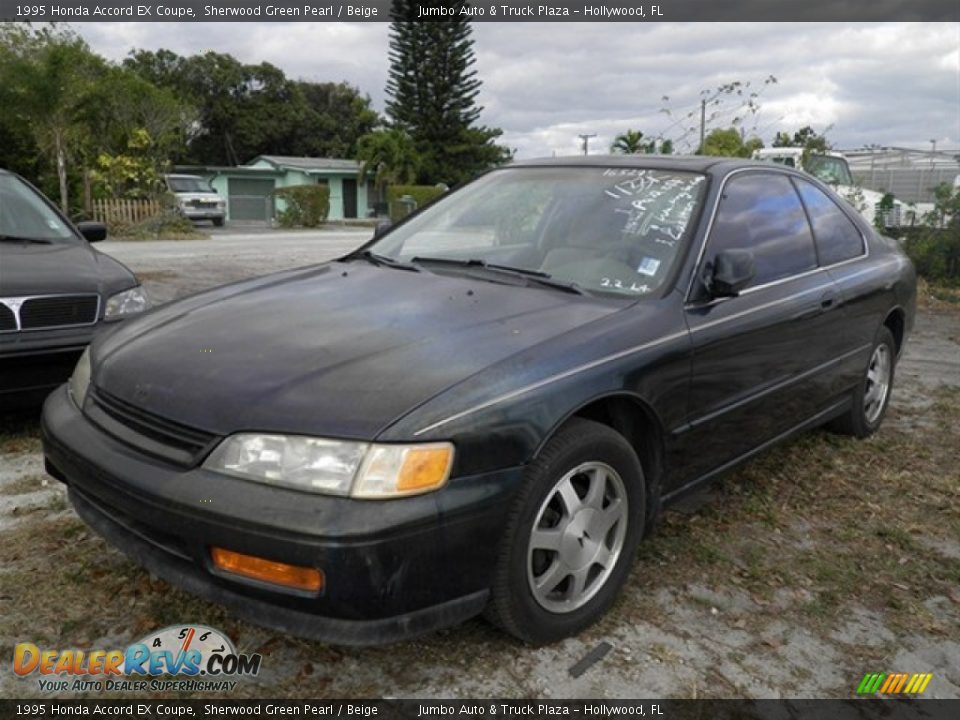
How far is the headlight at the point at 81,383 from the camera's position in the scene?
2643 mm

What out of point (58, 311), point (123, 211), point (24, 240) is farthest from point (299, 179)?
point (58, 311)

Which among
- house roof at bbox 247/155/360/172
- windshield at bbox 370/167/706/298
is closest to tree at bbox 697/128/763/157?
windshield at bbox 370/167/706/298

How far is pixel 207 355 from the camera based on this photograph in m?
2.40

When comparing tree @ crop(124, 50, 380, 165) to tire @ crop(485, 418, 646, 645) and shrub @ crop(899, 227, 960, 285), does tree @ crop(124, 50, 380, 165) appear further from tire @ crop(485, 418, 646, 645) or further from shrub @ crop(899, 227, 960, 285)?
tire @ crop(485, 418, 646, 645)

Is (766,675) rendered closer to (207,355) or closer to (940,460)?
(207,355)

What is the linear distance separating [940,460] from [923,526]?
100 cm

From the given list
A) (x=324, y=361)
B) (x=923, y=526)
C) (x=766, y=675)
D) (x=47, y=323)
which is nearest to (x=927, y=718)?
(x=766, y=675)

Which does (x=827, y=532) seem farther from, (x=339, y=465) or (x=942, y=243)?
(x=942, y=243)

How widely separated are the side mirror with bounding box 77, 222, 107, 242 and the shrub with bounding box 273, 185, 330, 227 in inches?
988

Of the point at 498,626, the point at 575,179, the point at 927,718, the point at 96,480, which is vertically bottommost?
the point at 927,718

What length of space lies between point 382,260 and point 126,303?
1728 millimetres

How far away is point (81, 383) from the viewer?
2725 mm

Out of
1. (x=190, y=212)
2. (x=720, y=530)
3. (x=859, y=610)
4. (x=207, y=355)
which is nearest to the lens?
(x=207, y=355)

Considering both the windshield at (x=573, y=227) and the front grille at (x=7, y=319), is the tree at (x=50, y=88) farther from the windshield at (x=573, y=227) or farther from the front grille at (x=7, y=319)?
the windshield at (x=573, y=227)
